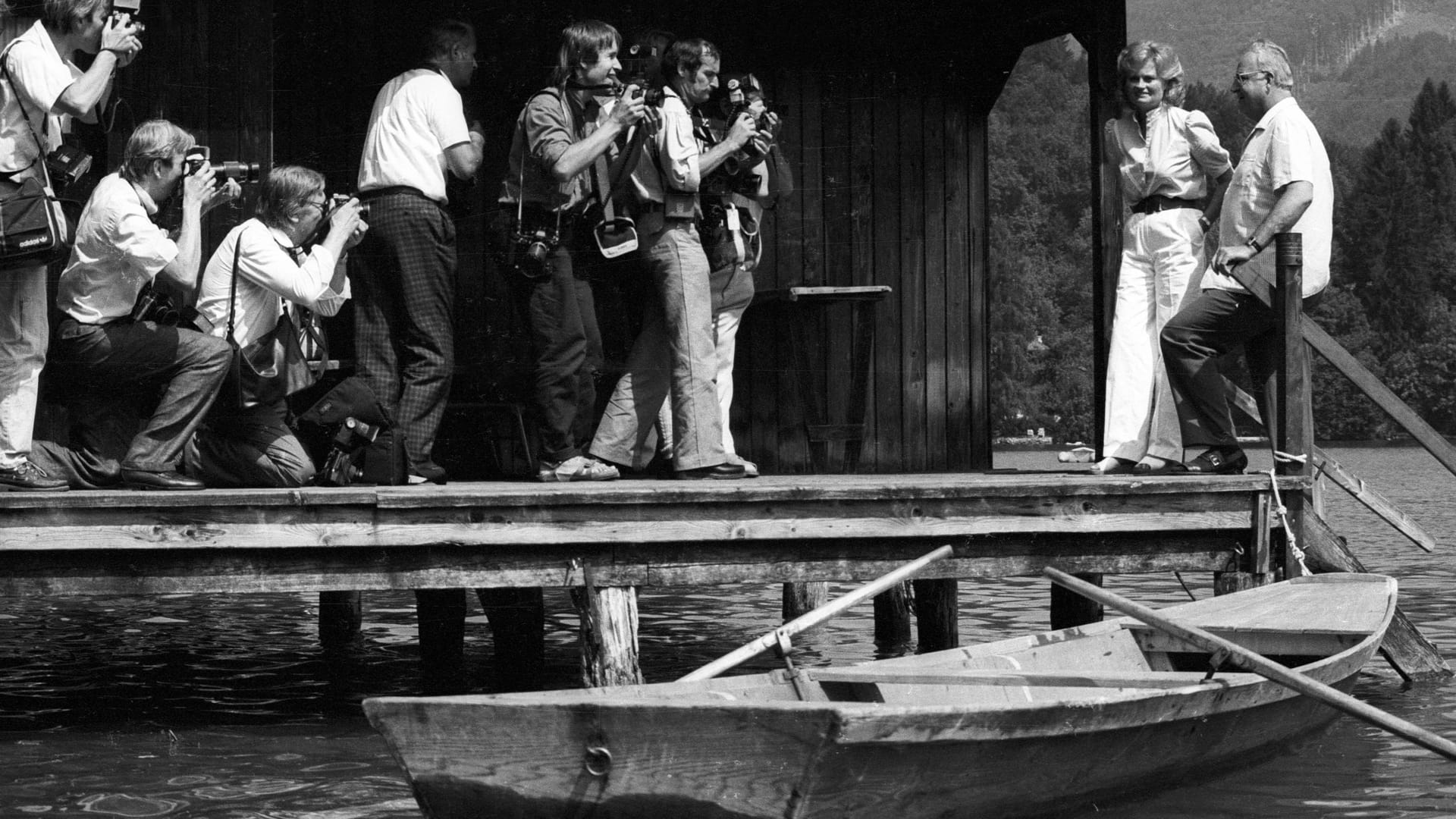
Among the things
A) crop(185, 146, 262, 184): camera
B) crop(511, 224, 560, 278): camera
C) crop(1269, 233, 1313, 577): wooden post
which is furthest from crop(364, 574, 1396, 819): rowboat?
crop(185, 146, 262, 184): camera

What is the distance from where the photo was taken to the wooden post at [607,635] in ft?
22.6

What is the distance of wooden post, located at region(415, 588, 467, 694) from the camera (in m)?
9.49

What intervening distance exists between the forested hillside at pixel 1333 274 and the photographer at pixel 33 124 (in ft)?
209

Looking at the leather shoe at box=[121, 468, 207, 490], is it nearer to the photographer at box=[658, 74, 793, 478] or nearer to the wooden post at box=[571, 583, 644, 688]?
the wooden post at box=[571, 583, 644, 688]

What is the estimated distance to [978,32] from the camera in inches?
451

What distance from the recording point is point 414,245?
7.51 metres

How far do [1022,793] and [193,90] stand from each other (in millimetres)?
5967

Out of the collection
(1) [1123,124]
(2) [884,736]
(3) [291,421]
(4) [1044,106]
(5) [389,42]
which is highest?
(4) [1044,106]

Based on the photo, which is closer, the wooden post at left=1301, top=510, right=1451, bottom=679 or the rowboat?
the rowboat

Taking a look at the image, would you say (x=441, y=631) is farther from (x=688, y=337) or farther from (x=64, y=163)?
(x=64, y=163)

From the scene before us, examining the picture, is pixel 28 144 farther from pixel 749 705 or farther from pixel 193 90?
pixel 749 705

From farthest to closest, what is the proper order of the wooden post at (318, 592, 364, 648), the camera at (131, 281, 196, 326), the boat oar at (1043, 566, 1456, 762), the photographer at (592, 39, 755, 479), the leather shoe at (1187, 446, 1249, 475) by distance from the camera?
the wooden post at (318, 592, 364, 648), the leather shoe at (1187, 446, 1249, 475), the photographer at (592, 39, 755, 479), the camera at (131, 281, 196, 326), the boat oar at (1043, 566, 1456, 762)

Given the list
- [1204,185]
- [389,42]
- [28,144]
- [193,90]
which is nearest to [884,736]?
[28,144]

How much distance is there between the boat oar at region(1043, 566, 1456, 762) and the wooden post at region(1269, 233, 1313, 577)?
1534 millimetres
